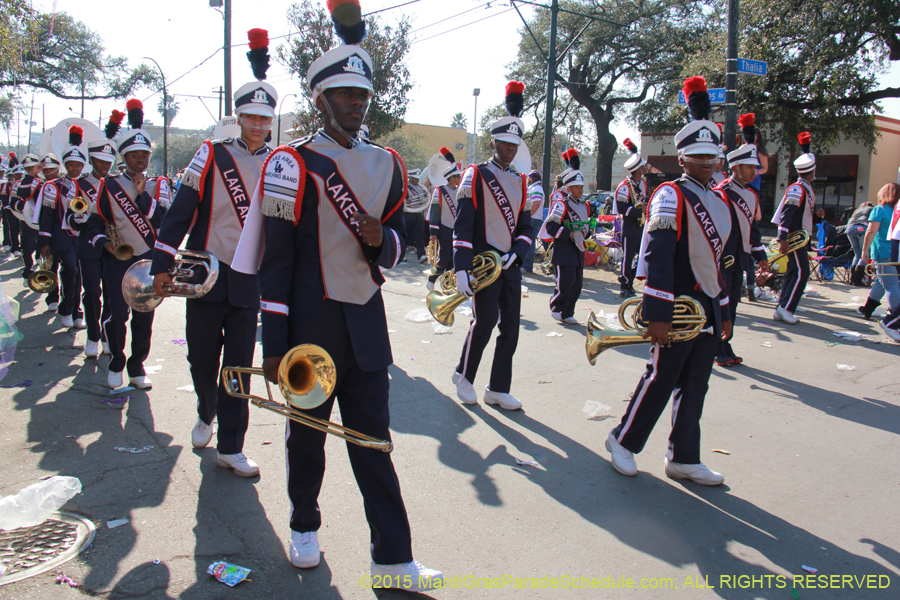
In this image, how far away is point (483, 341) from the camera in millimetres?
5125

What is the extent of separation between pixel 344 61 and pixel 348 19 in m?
0.27

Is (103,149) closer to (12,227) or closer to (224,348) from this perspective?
(224,348)

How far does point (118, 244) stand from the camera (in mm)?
5438

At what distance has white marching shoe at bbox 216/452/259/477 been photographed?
3.74 m

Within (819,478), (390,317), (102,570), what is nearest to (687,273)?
(819,478)

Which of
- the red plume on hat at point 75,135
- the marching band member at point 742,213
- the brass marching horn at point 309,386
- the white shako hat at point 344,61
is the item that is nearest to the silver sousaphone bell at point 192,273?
the brass marching horn at point 309,386

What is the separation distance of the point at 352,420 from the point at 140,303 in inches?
104

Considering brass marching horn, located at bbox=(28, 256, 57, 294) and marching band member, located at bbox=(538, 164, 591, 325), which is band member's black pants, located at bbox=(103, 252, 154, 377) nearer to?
brass marching horn, located at bbox=(28, 256, 57, 294)

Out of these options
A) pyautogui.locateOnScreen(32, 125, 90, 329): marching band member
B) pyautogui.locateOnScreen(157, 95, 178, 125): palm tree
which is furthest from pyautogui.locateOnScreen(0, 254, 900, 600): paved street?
pyautogui.locateOnScreen(157, 95, 178, 125): palm tree

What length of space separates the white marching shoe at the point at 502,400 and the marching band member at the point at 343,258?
2.45 meters

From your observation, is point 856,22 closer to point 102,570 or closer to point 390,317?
point 390,317

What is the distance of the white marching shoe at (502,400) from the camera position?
200 inches

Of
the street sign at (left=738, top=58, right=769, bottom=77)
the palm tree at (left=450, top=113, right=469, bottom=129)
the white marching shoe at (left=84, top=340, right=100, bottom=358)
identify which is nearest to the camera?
the white marching shoe at (left=84, top=340, right=100, bottom=358)

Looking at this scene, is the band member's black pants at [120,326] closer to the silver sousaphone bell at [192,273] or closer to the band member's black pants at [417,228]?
the silver sousaphone bell at [192,273]
